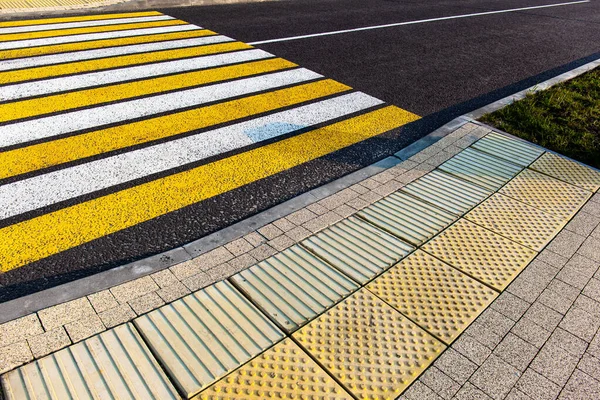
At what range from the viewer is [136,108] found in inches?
241

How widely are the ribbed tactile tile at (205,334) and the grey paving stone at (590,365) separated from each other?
193 centimetres

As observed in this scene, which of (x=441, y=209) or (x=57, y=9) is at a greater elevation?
(x=57, y=9)

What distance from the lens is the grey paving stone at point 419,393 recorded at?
2766mm

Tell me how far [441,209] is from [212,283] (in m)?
2.33

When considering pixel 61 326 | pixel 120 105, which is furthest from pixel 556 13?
pixel 61 326

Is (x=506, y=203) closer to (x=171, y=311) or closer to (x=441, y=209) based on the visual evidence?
(x=441, y=209)

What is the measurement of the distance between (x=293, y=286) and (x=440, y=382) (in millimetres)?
1196

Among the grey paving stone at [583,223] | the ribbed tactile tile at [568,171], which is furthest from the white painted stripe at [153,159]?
the grey paving stone at [583,223]

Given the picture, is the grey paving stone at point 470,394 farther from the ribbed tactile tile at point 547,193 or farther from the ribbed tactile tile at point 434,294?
the ribbed tactile tile at point 547,193

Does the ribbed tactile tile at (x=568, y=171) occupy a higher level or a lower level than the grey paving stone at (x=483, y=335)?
higher

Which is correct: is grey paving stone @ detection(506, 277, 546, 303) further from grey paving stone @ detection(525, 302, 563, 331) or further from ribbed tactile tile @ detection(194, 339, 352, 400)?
ribbed tactile tile @ detection(194, 339, 352, 400)

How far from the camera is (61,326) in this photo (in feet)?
9.95

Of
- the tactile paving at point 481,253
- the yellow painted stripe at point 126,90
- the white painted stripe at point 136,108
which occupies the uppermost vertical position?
the yellow painted stripe at point 126,90

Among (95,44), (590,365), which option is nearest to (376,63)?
(95,44)
